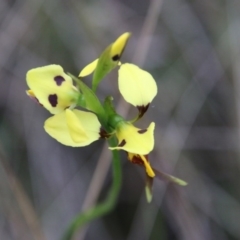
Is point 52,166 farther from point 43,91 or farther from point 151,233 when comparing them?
point 43,91

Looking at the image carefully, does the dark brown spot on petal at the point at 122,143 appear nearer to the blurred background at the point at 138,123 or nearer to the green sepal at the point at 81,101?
the green sepal at the point at 81,101

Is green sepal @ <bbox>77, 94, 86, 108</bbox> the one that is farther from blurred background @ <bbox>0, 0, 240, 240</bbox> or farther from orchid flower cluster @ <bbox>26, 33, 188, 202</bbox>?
blurred background @ <bbox>0, 0, 240, 240</bbox>

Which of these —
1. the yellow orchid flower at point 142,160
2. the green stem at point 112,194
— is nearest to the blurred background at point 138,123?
the green stem at point 112,194

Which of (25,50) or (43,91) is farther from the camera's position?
(25,50)

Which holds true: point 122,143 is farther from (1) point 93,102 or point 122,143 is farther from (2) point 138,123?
(2) point 138,123

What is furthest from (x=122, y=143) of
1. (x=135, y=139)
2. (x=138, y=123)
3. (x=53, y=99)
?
(x=138, y=123)

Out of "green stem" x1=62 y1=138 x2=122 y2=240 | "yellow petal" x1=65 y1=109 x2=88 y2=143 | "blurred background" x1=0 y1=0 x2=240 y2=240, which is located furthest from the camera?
"blurred background" x1=0 y1=0 x2=240 y2=240

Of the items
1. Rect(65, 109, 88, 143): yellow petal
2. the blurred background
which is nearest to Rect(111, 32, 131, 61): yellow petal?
Rect(65, 109, 88, 143): yellow petal

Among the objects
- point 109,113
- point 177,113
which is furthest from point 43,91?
point 177,113
